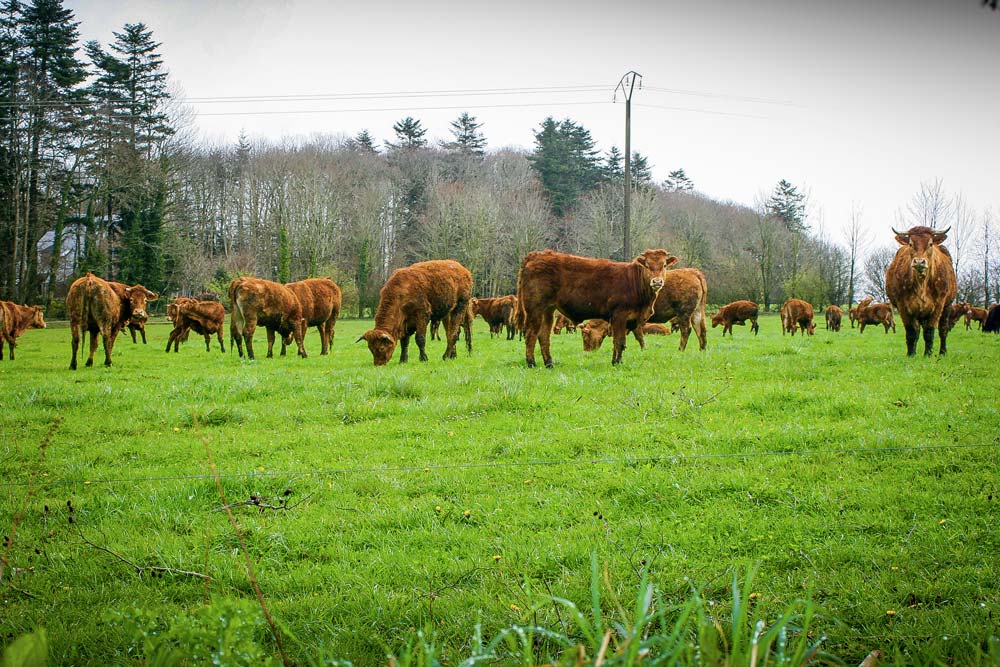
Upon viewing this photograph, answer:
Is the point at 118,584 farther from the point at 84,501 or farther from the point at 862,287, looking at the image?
the point at 862,287

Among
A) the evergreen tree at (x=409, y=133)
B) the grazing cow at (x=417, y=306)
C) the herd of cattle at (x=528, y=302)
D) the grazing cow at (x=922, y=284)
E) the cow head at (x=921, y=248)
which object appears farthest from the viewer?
the evergreen tree at (x=409, y=133)

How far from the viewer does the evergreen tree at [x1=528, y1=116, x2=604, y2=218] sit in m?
64.5

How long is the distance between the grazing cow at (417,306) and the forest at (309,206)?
1063 cm

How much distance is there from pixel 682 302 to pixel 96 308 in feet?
45.5

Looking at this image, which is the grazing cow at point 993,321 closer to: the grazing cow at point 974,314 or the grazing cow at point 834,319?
the grazing cow at point 974,314

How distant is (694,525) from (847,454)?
200cm

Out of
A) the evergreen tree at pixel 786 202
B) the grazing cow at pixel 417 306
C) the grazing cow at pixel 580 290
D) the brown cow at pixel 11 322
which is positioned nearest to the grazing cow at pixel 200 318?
the brown cow at pixel 11 322

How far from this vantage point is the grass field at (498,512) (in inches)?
99.5

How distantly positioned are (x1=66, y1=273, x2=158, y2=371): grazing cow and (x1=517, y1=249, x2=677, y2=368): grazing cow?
30.2ft

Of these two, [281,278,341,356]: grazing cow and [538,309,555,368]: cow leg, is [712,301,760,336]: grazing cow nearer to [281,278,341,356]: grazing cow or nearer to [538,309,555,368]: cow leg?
[281,278,341,356]: grazing cow

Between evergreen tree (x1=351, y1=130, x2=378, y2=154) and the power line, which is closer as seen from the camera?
the power line

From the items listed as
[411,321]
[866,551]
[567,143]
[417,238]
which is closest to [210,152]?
[417,238]

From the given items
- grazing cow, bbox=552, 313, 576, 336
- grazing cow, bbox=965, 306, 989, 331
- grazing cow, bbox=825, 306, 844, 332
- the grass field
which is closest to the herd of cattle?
the grass field

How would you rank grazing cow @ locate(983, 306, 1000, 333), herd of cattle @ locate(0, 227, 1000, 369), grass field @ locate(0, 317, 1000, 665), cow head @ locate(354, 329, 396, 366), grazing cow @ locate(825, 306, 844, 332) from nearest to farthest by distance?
grass field @ locate(0, 317, 1000, 665) < herd of cattle @ locate(0, 227, 1000, 369) < cow head @ locate(354, 329, 396, 366) < grazing cow @ locate(983, 306, 1000, 333) < grazing cow @ locate(825, 306, 844, 332)
